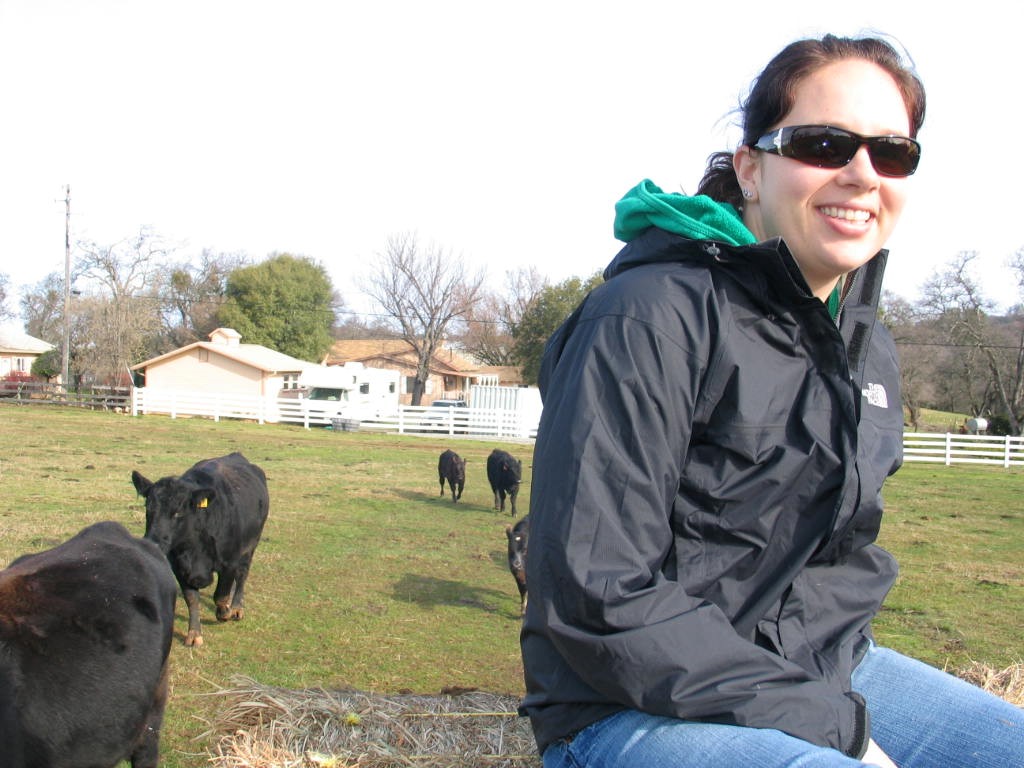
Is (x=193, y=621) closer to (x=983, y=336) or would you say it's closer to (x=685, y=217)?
(x=685, y=217)

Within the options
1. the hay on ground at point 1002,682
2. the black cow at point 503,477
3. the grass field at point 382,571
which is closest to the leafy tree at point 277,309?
the grass field at point 382,571

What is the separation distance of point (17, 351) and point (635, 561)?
2824 inches

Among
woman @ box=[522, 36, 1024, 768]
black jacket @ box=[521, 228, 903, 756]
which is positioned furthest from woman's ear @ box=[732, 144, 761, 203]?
black jacket @ box=[521, 228, 903, 756]

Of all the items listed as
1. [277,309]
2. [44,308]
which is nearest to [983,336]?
[277,309]

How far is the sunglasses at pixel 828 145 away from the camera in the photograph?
76.9 inches

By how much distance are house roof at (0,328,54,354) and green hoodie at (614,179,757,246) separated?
68880 mm

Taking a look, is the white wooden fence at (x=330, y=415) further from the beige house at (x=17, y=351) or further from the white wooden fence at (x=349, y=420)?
the beige house at (x=17, y=351)

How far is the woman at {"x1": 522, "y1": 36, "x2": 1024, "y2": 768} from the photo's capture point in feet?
5.04

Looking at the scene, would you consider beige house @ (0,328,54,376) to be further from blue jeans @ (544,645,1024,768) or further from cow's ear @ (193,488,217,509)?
blue jeans @ (544,645,1024,768)

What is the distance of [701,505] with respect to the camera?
5.68 ft

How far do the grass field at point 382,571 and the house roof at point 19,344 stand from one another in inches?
1824

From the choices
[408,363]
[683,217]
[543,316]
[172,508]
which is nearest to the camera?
[683,217]

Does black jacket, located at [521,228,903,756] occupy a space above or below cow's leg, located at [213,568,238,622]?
above

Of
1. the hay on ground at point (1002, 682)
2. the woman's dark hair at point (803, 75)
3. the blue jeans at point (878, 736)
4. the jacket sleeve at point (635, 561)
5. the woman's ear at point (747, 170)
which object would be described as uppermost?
the woman's dark hair at point (803, 75)
